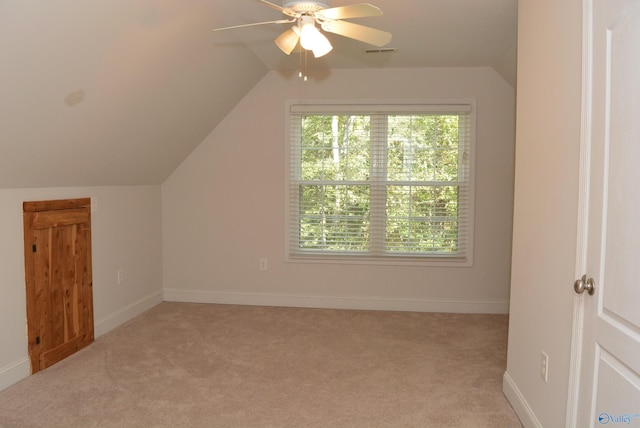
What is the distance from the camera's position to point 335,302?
4.91 m

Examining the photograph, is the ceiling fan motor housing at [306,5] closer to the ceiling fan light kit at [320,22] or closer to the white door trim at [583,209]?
the ceiling fan light kit at [320,22]

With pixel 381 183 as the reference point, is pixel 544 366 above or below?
below

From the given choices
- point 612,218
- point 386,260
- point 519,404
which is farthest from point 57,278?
point 612,218

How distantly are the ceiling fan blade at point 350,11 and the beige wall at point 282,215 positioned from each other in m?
2.56

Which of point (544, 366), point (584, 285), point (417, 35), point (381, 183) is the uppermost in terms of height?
point (417, 35)

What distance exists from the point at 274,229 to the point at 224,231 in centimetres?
55

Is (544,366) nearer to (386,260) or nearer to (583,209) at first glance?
(583,209)

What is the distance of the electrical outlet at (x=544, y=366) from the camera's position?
2.27 meters

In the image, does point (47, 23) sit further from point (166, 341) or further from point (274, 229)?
point (274, 229)

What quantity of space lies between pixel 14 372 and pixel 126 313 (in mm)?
1384

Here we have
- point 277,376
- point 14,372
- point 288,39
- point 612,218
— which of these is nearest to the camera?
point 612,218

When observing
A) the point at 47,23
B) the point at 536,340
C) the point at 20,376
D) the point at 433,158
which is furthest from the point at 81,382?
the point at 433,158

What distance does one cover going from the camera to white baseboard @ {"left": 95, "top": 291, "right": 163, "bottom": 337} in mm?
3968

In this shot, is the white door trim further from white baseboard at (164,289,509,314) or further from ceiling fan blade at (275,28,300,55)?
white baseboard at (164,289,509,314)
